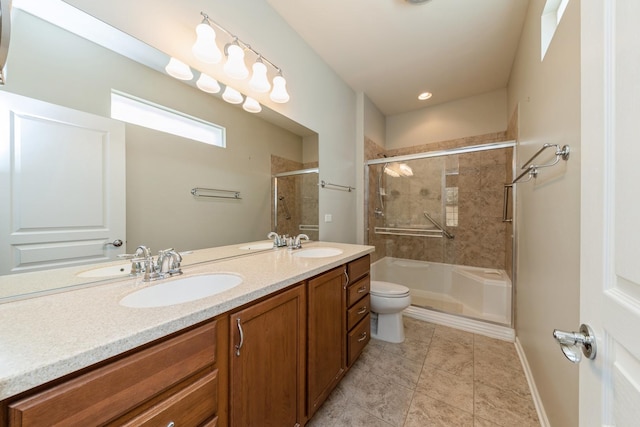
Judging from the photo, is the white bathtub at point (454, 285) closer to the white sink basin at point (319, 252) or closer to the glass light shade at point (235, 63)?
the white sink basin at point (319, 252)

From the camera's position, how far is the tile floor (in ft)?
4.12

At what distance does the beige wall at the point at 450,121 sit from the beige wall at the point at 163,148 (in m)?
2.38

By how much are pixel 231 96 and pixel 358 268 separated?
4.67 ft

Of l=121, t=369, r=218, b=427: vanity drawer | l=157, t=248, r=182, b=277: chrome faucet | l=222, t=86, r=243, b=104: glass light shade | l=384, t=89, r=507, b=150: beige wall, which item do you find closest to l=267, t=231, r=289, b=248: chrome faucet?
l=157, t=248, r=182, b=277: chrome faucet

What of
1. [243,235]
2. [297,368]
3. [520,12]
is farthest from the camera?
[520,12]

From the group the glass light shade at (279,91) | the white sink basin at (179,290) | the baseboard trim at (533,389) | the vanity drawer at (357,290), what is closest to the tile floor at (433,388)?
the baseboard trim at (533,389)

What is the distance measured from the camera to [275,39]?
5.74 feet

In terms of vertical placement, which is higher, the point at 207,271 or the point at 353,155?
the point at 353,155

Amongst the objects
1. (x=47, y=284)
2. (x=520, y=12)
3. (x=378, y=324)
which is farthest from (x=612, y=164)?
(x=520, y=12)

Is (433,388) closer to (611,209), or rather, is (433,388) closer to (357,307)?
(357,307)

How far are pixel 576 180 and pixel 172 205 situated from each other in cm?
176

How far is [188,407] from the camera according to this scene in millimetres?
654

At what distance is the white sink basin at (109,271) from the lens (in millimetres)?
915

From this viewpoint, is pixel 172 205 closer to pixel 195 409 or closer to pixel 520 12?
pixel 195 409
